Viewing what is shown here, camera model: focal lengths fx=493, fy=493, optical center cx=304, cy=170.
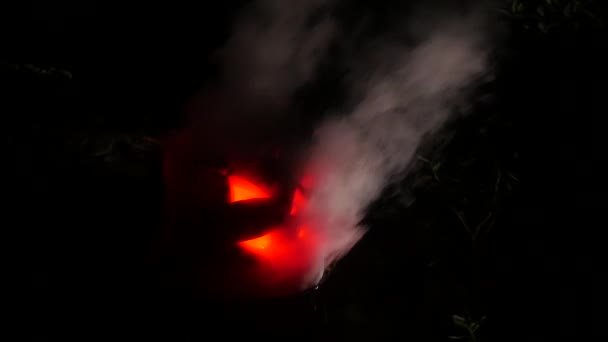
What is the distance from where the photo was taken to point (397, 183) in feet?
8.27

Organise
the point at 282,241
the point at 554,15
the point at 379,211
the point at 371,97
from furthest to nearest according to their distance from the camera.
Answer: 1. the point at 371,97
2. the point at 379,211
3. the point at 282,241
4. the point at 554,15

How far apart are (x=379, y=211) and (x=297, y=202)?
43 centimetres

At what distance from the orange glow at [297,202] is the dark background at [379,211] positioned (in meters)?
0.37

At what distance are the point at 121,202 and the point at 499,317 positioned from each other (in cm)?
212

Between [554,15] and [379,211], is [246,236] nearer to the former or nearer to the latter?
[379,211]

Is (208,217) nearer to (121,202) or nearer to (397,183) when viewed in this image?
(121,202)

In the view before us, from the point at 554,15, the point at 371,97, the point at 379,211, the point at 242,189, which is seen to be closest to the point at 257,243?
the point at 242,189

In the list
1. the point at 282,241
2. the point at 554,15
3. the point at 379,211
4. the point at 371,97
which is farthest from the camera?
the point at 371,97

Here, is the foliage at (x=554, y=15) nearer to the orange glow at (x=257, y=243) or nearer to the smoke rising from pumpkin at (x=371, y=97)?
the smoke rising from pumpkin at (x=371, y=97)

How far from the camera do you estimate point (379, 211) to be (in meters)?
2.51

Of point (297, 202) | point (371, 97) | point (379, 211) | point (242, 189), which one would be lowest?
point (379, 211)

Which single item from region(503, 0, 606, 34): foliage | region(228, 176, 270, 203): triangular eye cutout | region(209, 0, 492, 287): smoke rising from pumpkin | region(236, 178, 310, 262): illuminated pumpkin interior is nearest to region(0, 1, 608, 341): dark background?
region(503, 0, 606, 34): foliage

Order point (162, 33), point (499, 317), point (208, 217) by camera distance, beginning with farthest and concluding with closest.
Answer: point (162, 33) < point (208, 217) < point (499, 317)

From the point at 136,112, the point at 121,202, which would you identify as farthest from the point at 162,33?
the point at 121,202
